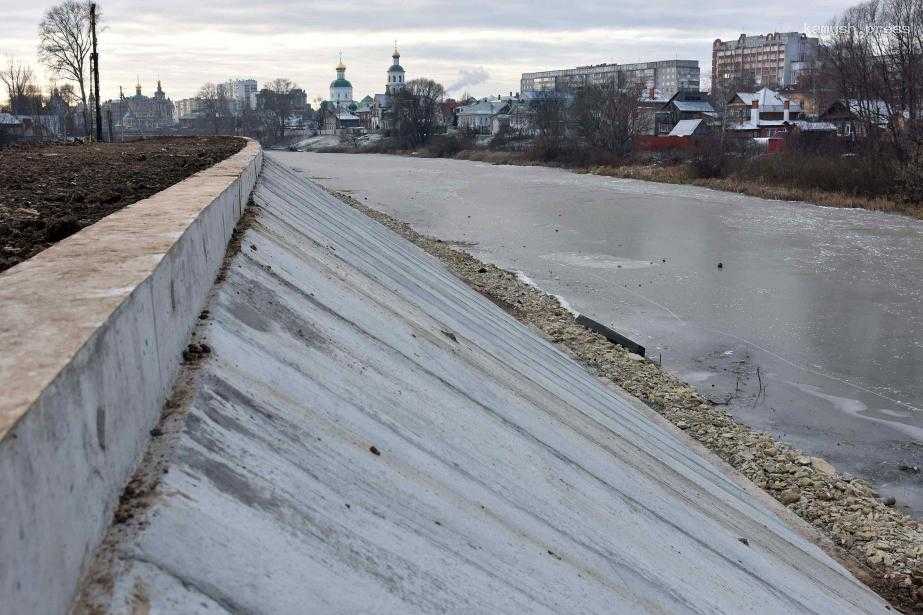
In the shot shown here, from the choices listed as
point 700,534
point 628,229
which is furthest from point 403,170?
point 700,534

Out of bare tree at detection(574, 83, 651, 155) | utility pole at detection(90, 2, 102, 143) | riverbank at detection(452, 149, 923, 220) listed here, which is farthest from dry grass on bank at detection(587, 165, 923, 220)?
utility pole at detection(90, 2, 102, 143)

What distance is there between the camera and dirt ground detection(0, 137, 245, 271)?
473 cm

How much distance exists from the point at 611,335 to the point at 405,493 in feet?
33.0

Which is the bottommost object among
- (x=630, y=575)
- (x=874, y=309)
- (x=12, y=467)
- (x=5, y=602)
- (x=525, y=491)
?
(x=874, y=309)

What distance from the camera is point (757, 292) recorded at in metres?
16.9

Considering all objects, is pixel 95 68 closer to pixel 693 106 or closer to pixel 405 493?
pixel 405 493

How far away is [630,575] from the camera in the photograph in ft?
11.0

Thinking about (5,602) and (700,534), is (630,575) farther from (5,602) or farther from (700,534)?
(5,602)

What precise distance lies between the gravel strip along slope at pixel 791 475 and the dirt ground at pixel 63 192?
5540 mm

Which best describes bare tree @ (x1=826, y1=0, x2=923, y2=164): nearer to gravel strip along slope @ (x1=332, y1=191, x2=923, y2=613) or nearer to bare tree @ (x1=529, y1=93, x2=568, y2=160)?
bare tree @ (x1=529, y1=93, x2=568, y2=160)

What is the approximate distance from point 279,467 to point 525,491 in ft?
4.46

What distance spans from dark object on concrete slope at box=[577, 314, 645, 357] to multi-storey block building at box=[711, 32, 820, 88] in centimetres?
15839

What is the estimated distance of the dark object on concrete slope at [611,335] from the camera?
12.0 m

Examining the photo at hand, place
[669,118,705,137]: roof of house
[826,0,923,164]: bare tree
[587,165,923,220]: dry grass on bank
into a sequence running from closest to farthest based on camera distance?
[587,165,923,220]: dry grass on bank, [826,0,923,164]: bare tree, [669,118,705,137]: roof of house
